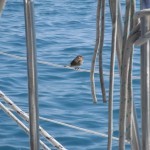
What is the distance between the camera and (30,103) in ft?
4.12

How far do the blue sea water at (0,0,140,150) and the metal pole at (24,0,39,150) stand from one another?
3518 mm

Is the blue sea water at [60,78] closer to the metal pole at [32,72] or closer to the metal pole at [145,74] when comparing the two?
the metal pole at [32,72]

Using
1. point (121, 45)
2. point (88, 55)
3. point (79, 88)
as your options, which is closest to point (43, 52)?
point (88, 55)

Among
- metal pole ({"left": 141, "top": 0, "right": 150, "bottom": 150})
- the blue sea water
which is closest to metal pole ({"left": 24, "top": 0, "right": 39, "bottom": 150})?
metal pole ({"left": 141, "top": 0, "right": 150, "bottom": 150})

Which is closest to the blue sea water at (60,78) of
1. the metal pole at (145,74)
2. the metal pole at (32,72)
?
the metal pole at (32,72)

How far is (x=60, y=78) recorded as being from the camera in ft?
23.4

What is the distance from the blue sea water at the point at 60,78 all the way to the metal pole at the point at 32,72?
11.5 feet

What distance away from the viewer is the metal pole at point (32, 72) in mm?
1215

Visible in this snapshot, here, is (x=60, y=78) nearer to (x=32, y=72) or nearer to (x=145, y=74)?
(x=32, y=72)

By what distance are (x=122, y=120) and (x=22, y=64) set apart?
21.6 feet

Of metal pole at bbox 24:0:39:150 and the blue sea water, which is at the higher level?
metal pole at bbox 24:0:39:150

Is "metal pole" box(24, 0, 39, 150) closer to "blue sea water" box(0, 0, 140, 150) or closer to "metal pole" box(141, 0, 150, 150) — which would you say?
"metal pole" box(141, 0, 150, 150)

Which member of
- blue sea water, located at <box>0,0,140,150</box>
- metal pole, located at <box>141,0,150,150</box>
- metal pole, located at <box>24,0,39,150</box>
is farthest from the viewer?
blue sea water, located at <box>0,0,140,150</box>

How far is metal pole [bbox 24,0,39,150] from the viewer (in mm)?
1215
